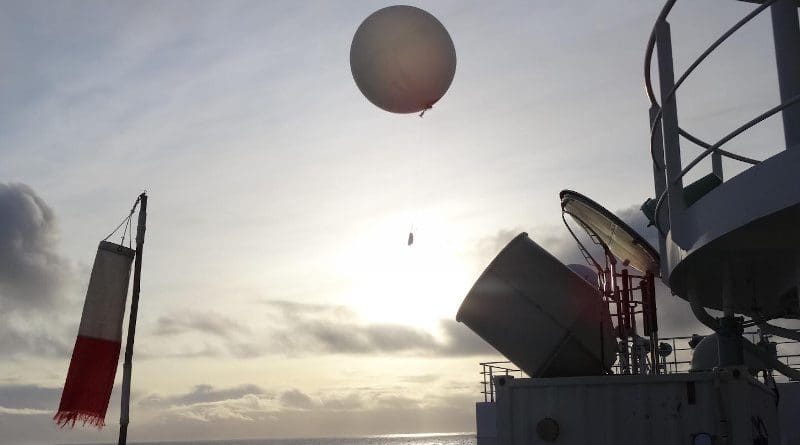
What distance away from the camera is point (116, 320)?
14.8 metres

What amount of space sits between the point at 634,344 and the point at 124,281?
9.68 m

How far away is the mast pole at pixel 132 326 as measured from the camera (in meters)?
14.2

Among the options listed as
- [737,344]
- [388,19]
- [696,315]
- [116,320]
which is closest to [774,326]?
[737,344]

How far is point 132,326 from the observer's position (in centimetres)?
1503

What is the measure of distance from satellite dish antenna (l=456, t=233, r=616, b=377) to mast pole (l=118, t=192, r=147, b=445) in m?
6.38

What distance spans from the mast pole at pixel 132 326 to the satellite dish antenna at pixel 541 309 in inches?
251

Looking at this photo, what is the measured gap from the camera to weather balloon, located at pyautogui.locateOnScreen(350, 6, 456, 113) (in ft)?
35.8

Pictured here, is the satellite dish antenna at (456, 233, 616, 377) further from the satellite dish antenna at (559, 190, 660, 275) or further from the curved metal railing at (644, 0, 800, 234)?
the curved metal railing at (644, 0, 800, 234)

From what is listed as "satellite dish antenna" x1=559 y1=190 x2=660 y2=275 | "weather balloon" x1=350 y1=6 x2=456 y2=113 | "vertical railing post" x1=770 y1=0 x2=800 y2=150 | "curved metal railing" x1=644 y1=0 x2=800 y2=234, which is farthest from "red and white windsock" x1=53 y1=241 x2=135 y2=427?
"vertical railing post" x1=770 y1=0 x2=800 y2=150

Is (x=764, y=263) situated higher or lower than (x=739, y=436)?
higher

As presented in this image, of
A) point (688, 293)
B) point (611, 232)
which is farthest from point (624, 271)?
point (688, 293)

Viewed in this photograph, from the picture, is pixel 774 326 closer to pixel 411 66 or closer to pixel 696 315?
pixel 696 315

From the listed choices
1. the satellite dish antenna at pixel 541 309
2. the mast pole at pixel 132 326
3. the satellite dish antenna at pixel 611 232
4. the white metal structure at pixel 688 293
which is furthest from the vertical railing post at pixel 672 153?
the mast pole at pixel 132 326

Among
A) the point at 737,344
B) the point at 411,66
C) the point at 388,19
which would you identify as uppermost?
the point at 388,19
